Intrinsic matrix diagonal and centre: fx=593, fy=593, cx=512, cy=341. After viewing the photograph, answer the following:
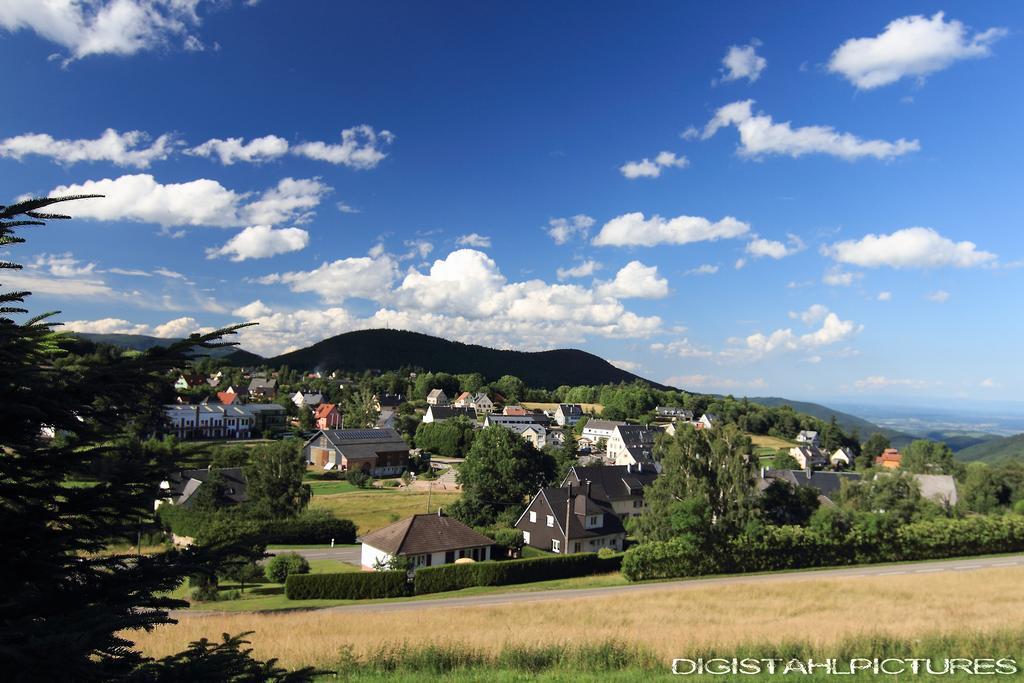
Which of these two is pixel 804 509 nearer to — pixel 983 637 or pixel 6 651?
pixel 983 637

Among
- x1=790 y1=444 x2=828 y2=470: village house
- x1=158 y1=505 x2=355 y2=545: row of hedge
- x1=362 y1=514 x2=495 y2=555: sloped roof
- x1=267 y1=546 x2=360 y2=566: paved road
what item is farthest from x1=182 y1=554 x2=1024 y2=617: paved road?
x1=790 y1=444 x2=828 y2=470: village house

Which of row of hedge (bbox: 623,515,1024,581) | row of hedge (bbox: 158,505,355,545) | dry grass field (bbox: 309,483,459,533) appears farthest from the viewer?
dry grass field (bbox: 309,483,459,533)

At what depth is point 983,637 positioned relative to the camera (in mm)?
15594

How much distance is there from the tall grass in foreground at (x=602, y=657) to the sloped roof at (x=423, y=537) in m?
22.9

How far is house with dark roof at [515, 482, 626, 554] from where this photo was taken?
4531 cm

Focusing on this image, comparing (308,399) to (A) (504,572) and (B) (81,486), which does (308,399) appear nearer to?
(A) (504,572)

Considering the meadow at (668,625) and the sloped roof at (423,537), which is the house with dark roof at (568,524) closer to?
the sloped roof at (423,537)

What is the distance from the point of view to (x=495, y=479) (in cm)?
5100

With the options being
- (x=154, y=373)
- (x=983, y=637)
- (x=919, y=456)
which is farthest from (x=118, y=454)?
(x=919, y=456)

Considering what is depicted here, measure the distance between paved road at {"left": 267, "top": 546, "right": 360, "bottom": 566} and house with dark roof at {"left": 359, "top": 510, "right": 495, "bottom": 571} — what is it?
1038mm

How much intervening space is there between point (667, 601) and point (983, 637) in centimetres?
1190

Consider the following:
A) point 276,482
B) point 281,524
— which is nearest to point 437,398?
point 276,482

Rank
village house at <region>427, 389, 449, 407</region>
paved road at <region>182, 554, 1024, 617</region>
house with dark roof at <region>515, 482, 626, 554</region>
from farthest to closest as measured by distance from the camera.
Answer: village house at <region>427, 389, 449, 407</region> → house with dark roof at <region>515, 482, 626, 554</region> → paved road at <region>182, 554, 1024, 617</region>

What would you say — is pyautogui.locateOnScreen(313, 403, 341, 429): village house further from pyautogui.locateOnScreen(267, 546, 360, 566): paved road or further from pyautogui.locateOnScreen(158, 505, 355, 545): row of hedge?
pyautogui.locateOnScreen(267, 546, 360, 566): paved road
